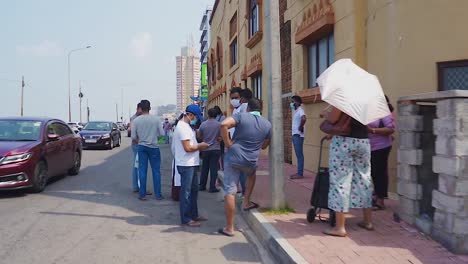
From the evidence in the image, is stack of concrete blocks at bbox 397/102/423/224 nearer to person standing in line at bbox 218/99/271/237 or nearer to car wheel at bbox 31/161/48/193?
person standing in line at bbox 218/99/271/237

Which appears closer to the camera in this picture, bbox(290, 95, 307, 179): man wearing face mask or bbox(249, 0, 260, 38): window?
bbox(290, 95, 307, 179): man wearing face mask

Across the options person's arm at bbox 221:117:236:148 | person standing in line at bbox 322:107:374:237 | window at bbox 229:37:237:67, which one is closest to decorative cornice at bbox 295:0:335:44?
person's arm at bbox 221:117:236:148

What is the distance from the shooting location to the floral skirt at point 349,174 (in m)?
4.88

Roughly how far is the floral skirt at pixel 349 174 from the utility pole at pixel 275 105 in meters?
1.31

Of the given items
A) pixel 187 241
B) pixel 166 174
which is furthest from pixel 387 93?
pixel 166 174

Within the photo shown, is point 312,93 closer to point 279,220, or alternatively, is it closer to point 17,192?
point 279,220

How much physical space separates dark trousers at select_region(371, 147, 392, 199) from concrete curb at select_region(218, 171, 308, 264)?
5.56ft

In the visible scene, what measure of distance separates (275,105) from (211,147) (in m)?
2.53

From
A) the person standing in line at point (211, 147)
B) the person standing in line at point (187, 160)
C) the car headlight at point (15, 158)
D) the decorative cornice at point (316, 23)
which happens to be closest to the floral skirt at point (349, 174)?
the person standing in line at point (187, 160)

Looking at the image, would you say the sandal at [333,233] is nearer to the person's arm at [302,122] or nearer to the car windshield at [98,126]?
the person's arm at [302,122]

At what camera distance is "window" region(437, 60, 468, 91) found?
617cm

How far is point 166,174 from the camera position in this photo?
466 inches

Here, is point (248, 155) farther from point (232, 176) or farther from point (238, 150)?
point (232, 176)

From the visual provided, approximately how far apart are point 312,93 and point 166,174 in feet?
15.0
